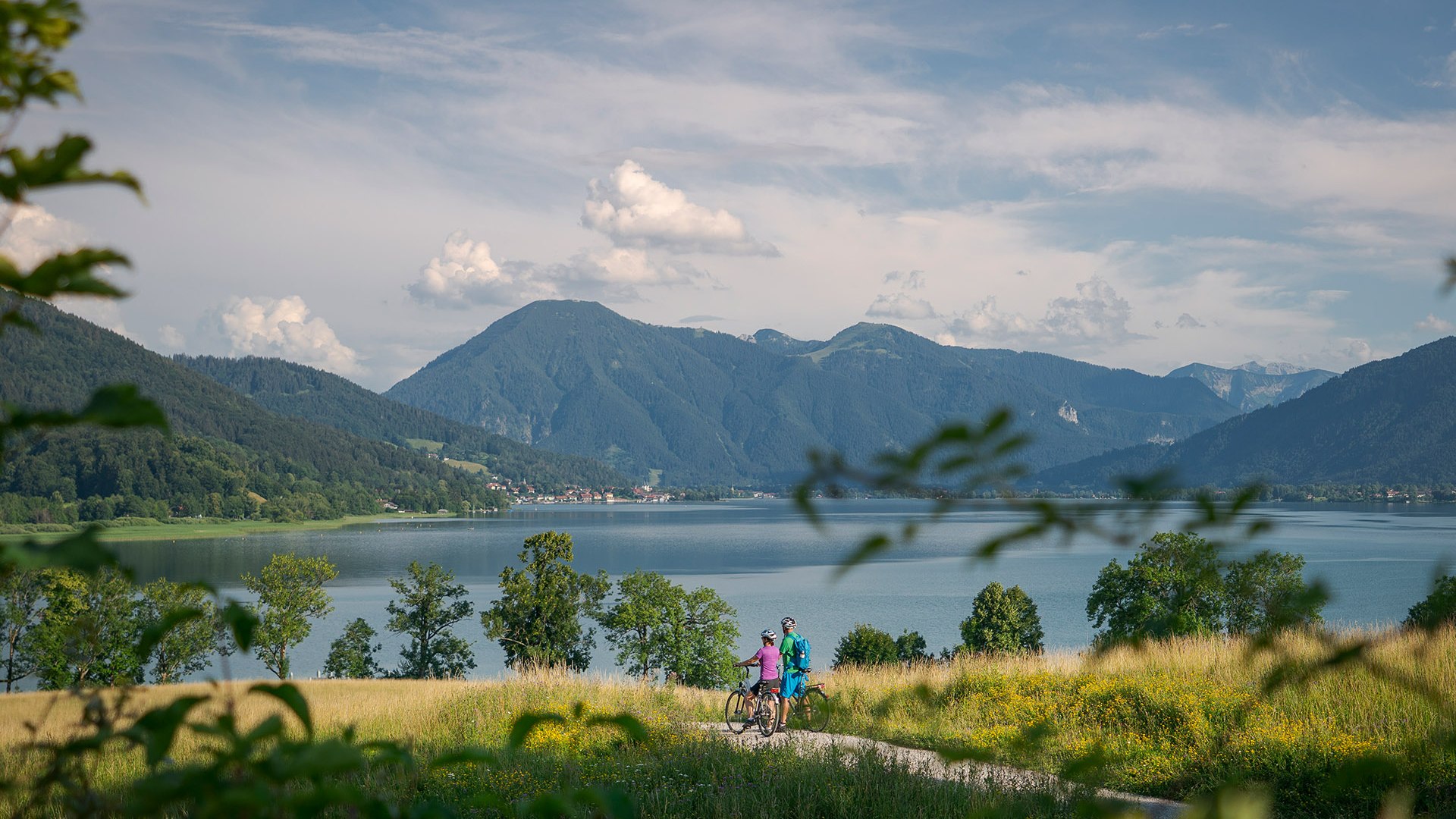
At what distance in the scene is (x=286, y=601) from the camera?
47.5 m

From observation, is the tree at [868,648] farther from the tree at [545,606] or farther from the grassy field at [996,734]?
the grassy field at [996,734]

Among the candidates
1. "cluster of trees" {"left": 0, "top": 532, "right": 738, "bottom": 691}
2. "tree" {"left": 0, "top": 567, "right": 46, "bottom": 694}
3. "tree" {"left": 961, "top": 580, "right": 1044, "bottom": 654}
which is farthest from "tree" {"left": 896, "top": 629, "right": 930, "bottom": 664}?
"tree" {"left": 0, "top": 567, "right": 46, "bottom": 694}

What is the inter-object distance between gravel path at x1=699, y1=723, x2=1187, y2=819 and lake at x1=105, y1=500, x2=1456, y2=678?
1435 cm

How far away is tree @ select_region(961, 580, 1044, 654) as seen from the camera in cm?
4191

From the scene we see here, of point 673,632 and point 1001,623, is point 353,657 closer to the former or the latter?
point 673,632

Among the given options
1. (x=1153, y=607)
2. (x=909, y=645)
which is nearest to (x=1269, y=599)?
(x=1153, y=607)

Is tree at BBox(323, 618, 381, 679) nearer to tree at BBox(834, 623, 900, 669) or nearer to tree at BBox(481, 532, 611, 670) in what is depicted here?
tree at BBox(481, 532, 611, 670)

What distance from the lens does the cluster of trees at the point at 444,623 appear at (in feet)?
134

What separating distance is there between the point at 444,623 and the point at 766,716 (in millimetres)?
38736

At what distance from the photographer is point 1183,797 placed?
29.8 feet

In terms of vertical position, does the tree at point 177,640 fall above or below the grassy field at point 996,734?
below

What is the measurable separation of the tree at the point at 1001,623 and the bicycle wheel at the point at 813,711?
29.2 metres

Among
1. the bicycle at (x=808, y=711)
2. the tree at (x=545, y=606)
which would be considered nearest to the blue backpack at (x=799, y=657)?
the bicycle at (x=808, y=711)

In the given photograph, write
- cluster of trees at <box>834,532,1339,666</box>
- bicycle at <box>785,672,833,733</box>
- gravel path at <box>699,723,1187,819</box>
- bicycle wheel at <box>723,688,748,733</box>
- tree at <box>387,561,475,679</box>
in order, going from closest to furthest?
1. cluster of trees at <box>834,532,1339,666</box>
2. gravel path at <box>699,723,1187,819</box>
3. bicycle at <box>785,672,833,733</box>
4. bicycle wheel at <box>723,688,748,733</box>
5. tree at <box>387,561,475,679</box>
